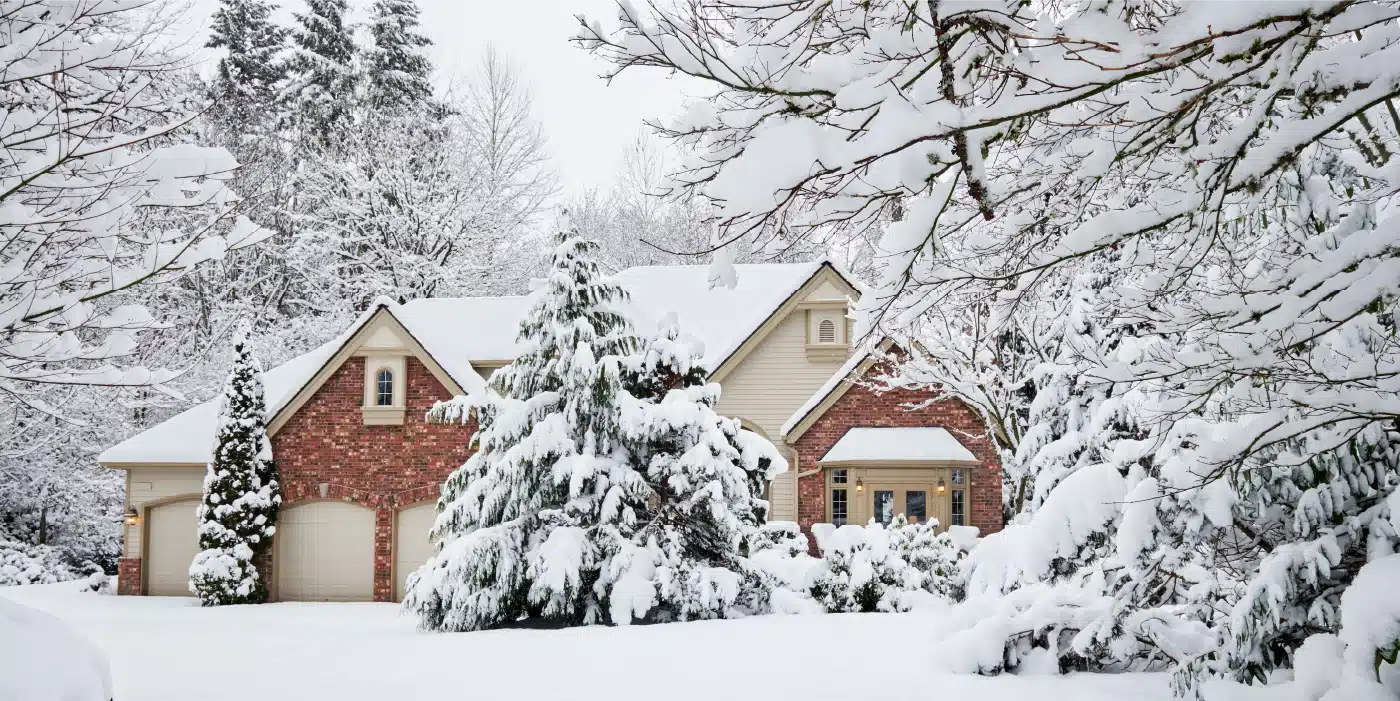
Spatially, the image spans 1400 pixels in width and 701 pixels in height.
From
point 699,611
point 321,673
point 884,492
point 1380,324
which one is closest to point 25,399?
point 321,673

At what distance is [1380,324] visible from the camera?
470 cm

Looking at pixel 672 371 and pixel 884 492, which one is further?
pixel 884 492

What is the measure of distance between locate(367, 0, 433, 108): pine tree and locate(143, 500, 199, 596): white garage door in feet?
52.9

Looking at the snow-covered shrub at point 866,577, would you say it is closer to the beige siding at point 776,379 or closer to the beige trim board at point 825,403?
the beige trim board at point 825,403

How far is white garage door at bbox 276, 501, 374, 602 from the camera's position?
1923cm

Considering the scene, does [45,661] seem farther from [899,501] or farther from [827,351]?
[827,351]

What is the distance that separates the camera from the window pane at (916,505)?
18141 millimetres

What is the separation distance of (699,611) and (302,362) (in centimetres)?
1369

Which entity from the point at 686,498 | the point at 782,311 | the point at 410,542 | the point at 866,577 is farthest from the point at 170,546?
the point at 866,577

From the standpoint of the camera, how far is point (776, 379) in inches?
777

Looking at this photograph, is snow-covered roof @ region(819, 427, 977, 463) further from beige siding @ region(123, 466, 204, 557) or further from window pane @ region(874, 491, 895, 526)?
beige siding @ region(123, 466, 204, 557)

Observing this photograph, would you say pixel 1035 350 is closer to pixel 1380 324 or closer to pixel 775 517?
pixel 775 517

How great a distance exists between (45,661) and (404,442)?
14.7 meters

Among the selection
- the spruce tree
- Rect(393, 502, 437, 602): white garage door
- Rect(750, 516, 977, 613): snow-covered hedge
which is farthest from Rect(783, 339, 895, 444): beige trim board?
Rect(393, 502, 437, 602): white garage door
